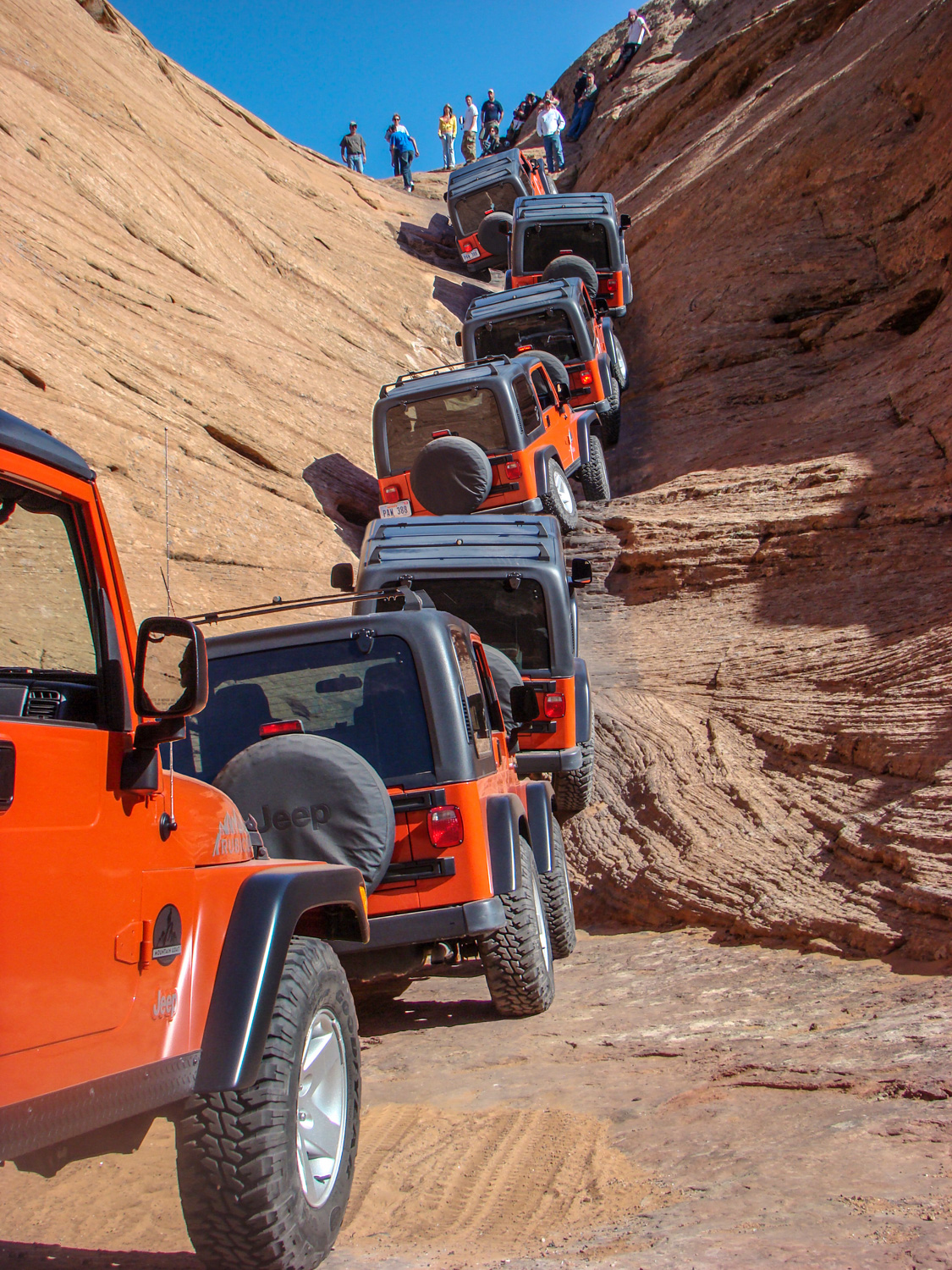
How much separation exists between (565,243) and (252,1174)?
16.6 m

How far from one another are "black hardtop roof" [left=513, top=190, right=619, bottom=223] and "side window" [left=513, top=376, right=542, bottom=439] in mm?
7391

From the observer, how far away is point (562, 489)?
1066cm

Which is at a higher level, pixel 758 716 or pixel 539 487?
pixel 539 487

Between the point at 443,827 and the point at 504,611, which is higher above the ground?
the point at 504,611

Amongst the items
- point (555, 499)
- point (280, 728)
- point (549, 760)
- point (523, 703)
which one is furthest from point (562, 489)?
point (280, 728)

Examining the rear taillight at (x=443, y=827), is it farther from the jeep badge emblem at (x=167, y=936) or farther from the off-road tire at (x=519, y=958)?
the jeep badge emblem at (x=167, y=936)

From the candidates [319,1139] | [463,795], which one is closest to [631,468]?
[463,795]

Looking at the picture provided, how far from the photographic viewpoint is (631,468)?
14.6 meters

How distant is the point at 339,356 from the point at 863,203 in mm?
8515

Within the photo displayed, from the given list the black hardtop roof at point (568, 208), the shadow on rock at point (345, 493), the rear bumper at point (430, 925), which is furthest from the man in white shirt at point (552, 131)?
the rear bumper at point (430, 925)

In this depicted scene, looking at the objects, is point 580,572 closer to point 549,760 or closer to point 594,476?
point 549,760

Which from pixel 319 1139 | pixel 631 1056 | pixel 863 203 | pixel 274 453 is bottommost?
pixel 631 1056

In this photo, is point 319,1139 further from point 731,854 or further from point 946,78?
point 946,78

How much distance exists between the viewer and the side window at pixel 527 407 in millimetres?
10383
